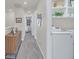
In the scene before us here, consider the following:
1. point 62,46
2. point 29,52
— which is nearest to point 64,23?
point 62,46

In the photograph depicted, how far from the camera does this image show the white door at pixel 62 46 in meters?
3.72

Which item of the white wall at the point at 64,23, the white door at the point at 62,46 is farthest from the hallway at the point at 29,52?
the white door at the point at 62,46

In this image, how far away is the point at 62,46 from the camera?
3.76m

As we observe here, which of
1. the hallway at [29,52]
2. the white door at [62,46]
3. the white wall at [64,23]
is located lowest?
the hallway at [29,52]

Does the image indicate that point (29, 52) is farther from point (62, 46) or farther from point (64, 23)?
point (62, 46)

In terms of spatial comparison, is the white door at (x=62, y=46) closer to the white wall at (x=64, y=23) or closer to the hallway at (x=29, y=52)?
the white wall at (x=64, y=23)

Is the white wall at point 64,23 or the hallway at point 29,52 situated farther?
the hallway at point 29,52

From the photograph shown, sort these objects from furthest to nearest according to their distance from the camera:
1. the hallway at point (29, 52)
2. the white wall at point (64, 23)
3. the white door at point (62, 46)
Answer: the hallway at point (29, 52)
the white wall at point (64, 23)
the white door at point (62, 46)

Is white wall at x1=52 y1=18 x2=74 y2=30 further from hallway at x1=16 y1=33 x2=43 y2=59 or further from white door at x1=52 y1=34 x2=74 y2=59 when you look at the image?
hallway at x1=16 y1=33 x2=43 y2=59

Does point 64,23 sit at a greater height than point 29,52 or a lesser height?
greater
